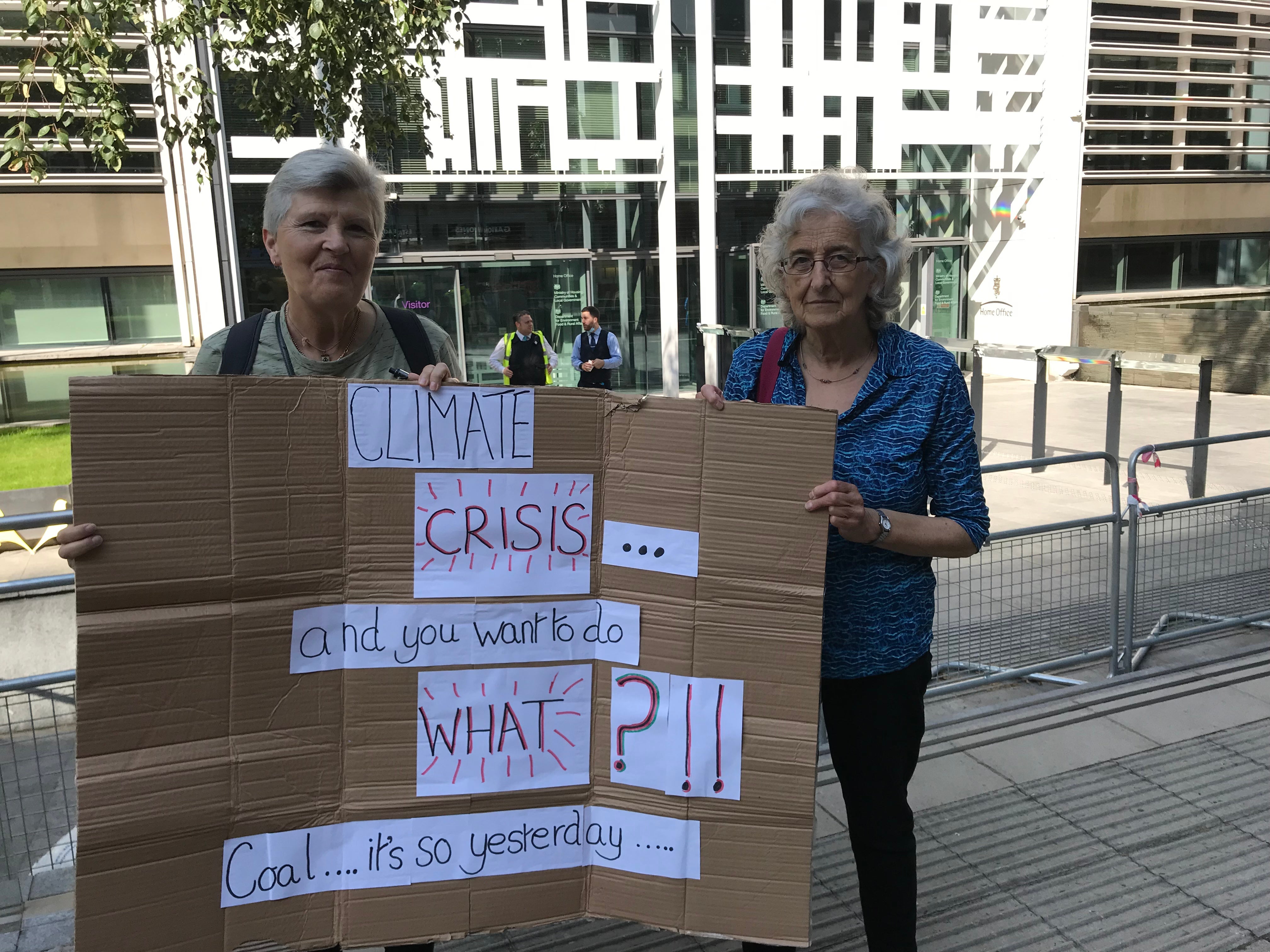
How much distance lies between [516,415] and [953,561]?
13.0ft

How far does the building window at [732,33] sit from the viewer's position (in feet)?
51.2

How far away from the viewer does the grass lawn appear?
11.0m

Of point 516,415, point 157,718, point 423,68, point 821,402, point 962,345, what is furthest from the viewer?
point 962,345


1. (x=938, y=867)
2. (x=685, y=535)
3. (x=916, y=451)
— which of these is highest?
(x=916, y=451)

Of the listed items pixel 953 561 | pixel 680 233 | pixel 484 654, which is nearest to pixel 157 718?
pixel 484 654

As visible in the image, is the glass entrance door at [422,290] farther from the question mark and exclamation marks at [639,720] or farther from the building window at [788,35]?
the question mark and exclamation marks at [639,720]

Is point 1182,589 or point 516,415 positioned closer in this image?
point 516,415

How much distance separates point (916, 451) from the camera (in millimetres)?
2258

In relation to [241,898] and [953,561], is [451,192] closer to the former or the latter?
[953,561]

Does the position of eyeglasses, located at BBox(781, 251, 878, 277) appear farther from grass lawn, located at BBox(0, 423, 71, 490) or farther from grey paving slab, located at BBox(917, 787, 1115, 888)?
grass lawn, located at BBox(0, 423, 71, 490)

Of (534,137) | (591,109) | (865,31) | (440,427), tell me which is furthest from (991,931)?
(865,31)

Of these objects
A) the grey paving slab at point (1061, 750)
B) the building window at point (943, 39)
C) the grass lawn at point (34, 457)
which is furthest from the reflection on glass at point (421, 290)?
the grey paving slab at point (1061, 750)

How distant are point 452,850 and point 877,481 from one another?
127 centimetres

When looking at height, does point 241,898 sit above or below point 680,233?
below
